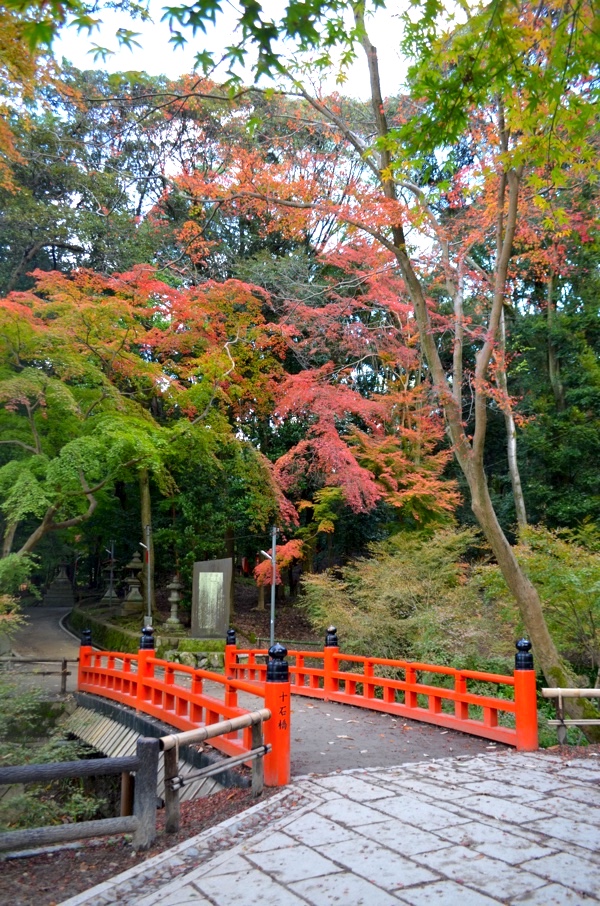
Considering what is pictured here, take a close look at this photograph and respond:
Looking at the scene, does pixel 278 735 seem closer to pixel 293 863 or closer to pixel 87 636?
pixel 293 863

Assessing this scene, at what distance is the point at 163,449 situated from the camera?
14125 millimetres

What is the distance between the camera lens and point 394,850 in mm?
3898

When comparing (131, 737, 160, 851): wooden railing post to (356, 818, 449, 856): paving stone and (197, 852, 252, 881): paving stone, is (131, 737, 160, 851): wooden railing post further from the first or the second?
(356, 818, 449, 856): paving stone

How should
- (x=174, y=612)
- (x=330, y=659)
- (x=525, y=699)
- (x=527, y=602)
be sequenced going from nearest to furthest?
(x=525, y=699)
(x=527, y=602)
(x=330, y=659)
(x=174, y=612)

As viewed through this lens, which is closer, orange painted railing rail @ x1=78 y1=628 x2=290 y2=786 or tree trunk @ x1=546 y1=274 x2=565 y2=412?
orange painted railing rail @ x1=78 y1=628 x2=290 y2=786

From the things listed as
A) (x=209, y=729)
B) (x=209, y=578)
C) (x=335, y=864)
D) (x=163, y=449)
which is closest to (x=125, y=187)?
(x=163, y=449)

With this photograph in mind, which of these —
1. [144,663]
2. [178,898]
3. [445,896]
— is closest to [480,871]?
[445,896]

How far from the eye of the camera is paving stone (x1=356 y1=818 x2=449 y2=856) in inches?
155

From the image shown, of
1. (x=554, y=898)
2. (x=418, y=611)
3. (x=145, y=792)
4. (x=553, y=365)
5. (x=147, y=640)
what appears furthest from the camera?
(x=553, y=365)

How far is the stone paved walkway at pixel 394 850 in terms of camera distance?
11.0ft

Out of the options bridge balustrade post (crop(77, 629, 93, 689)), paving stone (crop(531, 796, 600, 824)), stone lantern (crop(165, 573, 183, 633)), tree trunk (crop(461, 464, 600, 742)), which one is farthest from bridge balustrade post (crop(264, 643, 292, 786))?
stone lantern (crop(165, 573, 183, 633))

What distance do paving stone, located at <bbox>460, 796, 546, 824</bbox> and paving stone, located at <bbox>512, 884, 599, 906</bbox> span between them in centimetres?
105

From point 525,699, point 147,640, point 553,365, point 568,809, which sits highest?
A: point 553,365

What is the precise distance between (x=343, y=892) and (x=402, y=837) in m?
0.86
